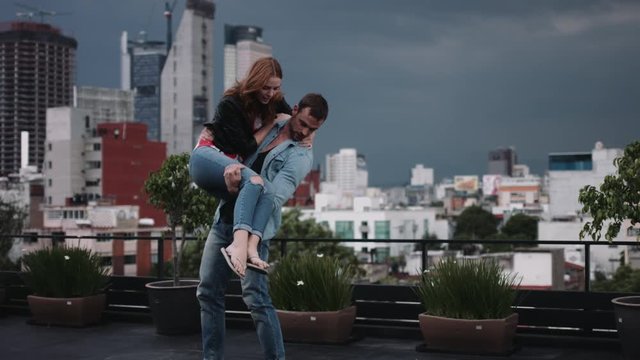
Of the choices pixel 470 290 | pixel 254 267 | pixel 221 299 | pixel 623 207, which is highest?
pixel 623 207

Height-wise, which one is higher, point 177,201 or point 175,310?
point 177,201

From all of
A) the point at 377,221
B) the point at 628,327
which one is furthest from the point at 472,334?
the point at 377,221

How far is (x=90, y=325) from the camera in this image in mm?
7691

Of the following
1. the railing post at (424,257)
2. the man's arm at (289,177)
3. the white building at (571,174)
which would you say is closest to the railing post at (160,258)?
the railing post at (424,257)

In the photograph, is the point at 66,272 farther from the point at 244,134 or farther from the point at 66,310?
the point at 244,134

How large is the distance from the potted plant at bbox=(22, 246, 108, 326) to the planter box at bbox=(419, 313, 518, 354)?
308cm

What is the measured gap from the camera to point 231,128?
4074 millimetres

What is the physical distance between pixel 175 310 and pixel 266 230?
3305 millimetres

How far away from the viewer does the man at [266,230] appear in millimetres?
4000

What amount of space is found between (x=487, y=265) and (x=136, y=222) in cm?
8678

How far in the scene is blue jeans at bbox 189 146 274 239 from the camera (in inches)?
149

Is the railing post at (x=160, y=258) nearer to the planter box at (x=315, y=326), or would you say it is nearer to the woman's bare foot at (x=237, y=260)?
the planter box at (x=315, y=326)

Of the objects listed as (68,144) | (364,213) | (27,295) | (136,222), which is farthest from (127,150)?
(27,295)

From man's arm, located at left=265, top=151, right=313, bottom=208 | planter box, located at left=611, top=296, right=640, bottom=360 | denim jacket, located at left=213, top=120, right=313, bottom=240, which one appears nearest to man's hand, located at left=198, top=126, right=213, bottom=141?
denim jacket, located at left=213, top=120, right=313, bottom=240
